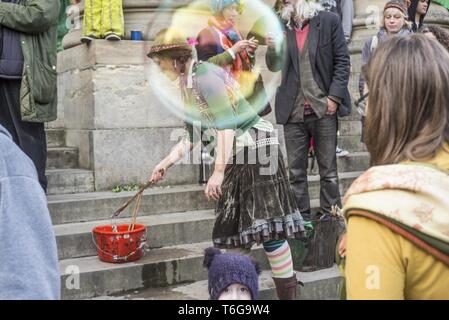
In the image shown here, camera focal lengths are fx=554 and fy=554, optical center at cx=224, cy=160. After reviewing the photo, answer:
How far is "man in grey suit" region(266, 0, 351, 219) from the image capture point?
4797 mm

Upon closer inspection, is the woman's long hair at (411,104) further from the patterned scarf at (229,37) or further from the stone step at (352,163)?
the stone step at (352,163)

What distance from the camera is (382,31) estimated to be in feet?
19.3

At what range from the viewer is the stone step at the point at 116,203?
4.82 meters

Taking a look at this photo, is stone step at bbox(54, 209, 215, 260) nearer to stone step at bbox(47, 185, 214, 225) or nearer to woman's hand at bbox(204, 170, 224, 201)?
stone step at bbox(47, 185, 214, 225)

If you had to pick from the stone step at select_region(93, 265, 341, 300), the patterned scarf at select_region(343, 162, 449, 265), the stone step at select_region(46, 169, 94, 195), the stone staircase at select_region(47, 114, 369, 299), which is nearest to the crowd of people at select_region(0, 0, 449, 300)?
the patterned scarf at select_region(343, 162, 449, 265)

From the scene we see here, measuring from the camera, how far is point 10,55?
444 centimetres

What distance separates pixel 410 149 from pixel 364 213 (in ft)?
0.77

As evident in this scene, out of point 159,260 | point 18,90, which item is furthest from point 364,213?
point 18,90

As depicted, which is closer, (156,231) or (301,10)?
(156,231)

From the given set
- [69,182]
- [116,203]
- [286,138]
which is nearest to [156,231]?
[116,203]

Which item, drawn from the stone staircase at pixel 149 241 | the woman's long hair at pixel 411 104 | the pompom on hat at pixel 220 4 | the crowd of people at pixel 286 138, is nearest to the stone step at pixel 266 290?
the stone staircase at pixel 149 241

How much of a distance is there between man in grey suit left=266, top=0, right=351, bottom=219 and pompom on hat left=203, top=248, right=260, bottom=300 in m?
2.11

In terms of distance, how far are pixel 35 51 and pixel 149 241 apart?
1818 mm

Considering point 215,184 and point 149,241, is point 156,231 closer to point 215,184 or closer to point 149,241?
point 149,241
